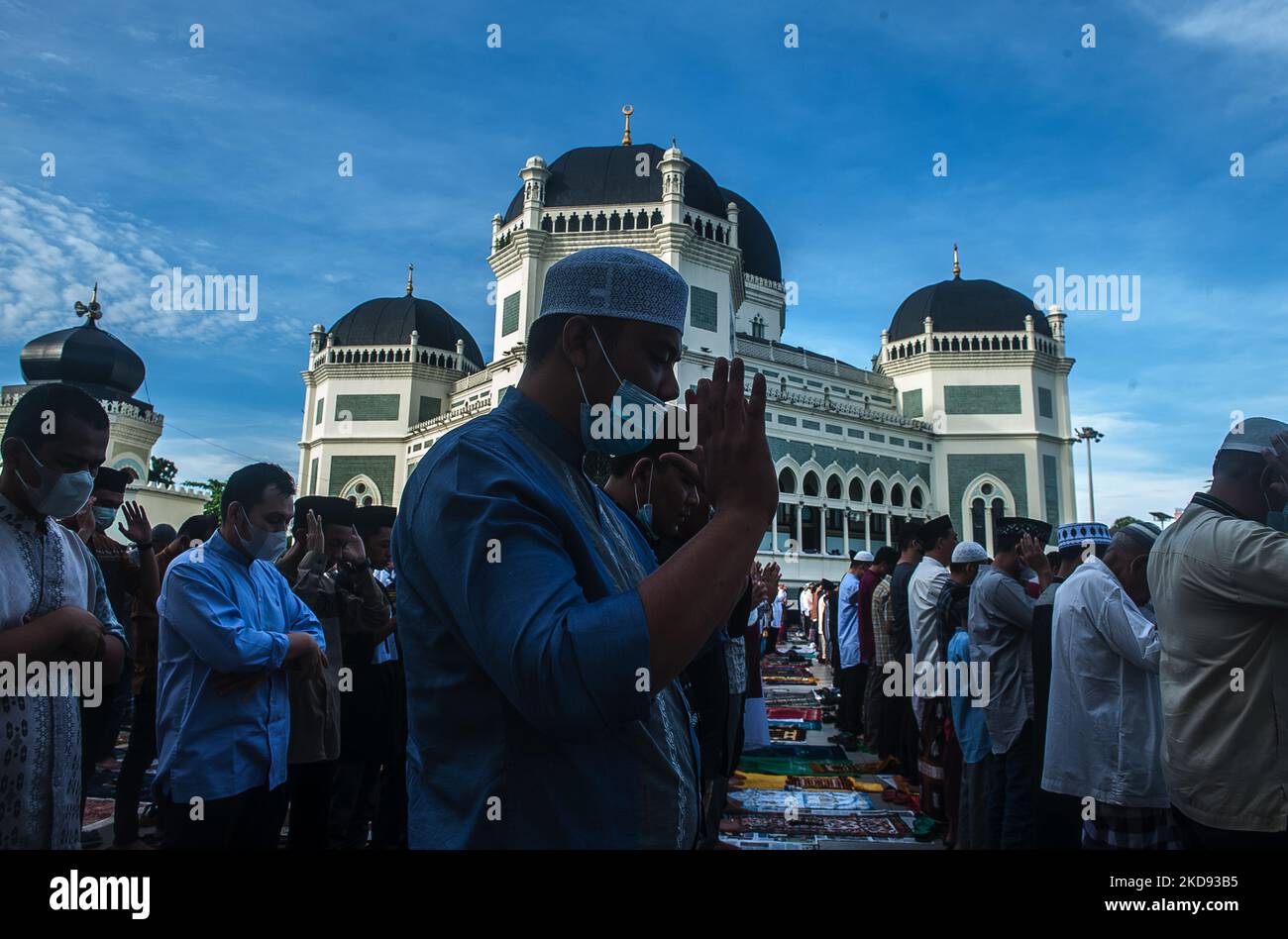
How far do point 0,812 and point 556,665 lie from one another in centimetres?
196

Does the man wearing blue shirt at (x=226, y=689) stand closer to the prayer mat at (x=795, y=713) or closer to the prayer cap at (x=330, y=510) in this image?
the prayer cap at (x=330, y=510)

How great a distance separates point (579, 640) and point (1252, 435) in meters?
2.68

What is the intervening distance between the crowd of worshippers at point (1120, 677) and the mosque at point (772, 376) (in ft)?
73.9

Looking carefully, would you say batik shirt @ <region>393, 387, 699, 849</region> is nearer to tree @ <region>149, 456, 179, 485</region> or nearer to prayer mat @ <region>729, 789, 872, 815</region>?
prayer mat @ <region>729, 789, 872, 815</region>

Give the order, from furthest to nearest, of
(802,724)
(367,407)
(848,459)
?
(367,407), (848,459), (802,724)

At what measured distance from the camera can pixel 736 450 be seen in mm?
1099

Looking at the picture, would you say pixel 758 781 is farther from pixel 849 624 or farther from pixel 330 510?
pixel 330 510

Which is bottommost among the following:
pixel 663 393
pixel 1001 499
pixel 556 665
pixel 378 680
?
pixel 378 680

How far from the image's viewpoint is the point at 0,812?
6.37ft

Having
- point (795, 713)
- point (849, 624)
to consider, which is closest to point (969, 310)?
point (795, 713)

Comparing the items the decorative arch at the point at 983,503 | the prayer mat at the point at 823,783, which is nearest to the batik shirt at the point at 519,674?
the prayer mat at the point at 823,783

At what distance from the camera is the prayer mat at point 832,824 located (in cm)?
493
